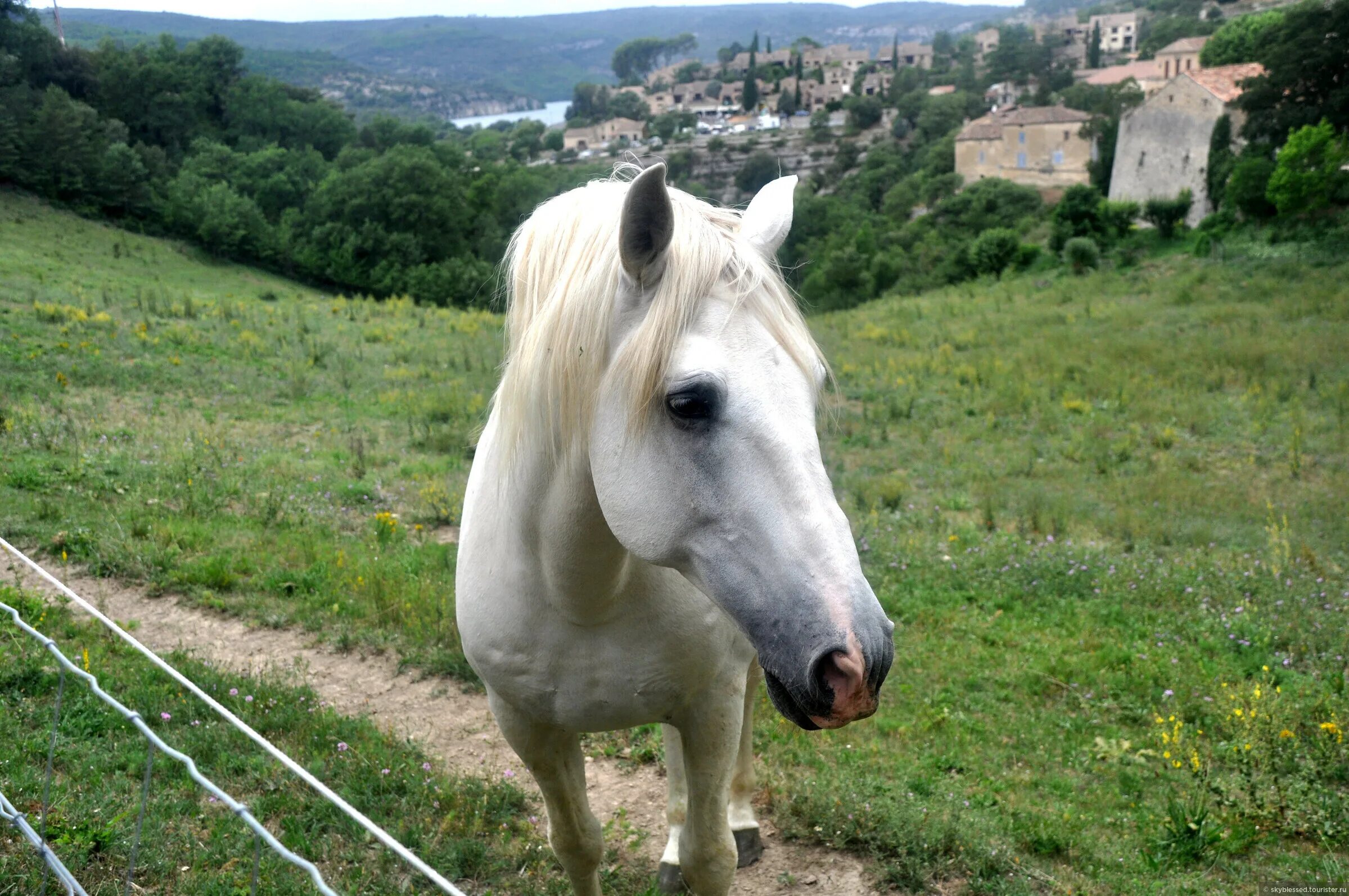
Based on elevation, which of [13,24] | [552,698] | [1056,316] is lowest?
[1056,316]

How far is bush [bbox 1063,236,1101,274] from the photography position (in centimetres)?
2592

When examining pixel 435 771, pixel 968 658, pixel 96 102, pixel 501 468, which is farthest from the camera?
pixel 96 102

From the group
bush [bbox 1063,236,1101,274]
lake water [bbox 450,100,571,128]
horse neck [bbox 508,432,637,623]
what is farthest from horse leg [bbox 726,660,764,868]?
lake water [bbox 450,100,571,128]

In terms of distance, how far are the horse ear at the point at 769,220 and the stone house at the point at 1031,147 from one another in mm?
63973

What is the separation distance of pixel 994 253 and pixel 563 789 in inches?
1310

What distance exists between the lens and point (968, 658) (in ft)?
17.0

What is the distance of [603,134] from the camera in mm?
98812

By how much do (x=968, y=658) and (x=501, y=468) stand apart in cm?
381

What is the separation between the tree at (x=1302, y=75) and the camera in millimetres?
27078

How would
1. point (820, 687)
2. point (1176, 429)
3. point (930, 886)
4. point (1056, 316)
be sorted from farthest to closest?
1. point (1056, 316)
2. point (1176, 429)
3. point (930, 886)
4. point (820, 687)

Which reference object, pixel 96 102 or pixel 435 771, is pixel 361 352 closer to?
pixel 435 771

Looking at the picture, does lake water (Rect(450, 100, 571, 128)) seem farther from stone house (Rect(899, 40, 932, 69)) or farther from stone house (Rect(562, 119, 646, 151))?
stone house (Rect(899, 40, 932, 69))

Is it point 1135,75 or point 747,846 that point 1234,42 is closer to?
point 1135,75

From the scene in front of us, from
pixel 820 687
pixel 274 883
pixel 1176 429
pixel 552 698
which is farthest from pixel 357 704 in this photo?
pixel 1176 429
